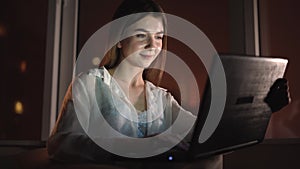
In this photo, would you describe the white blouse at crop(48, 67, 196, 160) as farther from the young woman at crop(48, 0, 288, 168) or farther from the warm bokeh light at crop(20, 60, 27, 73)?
the warm bokeh light at crop(20, 60, 27, 73)

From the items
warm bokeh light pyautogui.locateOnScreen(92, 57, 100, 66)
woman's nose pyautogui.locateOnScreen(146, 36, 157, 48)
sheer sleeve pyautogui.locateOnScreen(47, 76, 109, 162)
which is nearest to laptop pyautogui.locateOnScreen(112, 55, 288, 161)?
sheer sleeve pyautogui.locateOnScreen(47, 76, 109, 162)

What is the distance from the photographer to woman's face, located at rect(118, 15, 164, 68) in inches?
49.6

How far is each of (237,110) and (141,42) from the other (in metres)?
0.60

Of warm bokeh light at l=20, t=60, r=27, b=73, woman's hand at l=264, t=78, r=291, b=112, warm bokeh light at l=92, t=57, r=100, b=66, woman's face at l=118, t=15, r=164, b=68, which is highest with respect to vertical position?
woman's face at l=118, t=15, r=164, b=68

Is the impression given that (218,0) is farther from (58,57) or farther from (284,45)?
(58,57)

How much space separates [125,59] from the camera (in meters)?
1.28

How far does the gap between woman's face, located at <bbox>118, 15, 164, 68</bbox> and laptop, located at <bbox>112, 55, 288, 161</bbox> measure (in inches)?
20.8

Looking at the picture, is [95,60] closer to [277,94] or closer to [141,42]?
[141,42]

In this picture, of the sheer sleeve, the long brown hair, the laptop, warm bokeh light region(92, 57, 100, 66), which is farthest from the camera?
warm bokeh light region(92, 57, 100, 66)

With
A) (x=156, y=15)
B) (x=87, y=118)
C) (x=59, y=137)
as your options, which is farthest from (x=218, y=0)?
(x=59, y=137)

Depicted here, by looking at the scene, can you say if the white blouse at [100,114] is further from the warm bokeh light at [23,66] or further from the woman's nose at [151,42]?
the warm bokeh light at [23,66]

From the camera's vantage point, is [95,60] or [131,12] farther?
[95,60]

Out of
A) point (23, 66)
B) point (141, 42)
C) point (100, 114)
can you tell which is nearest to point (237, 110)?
point (100, 114)

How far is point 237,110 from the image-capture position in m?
0.75
